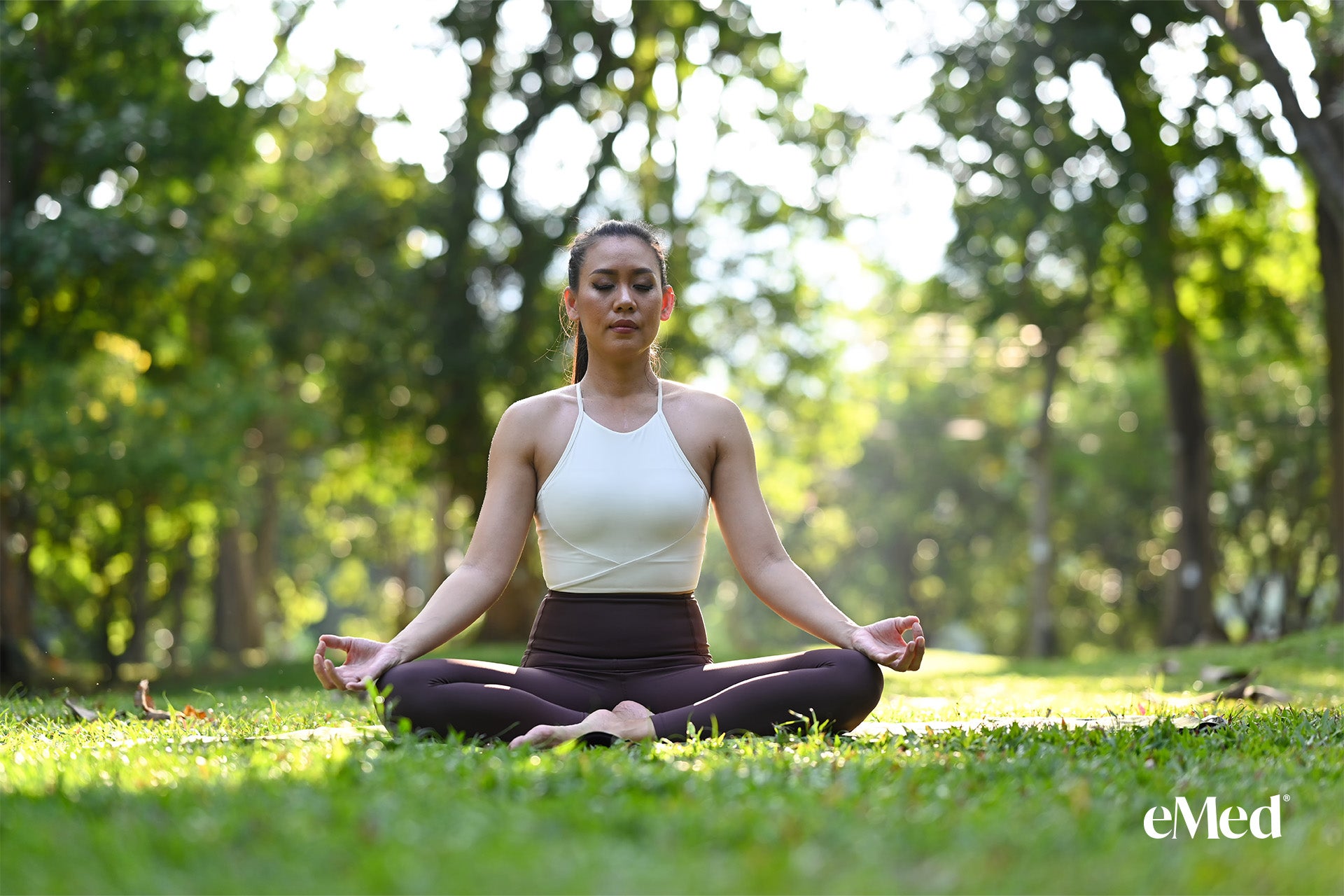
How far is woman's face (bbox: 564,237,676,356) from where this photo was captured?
17.0 feet

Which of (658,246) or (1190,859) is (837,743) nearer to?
(1190,859)

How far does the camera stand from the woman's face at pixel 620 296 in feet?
17.0

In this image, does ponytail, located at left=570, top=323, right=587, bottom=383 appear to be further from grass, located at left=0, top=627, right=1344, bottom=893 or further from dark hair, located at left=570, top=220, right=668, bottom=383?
grass, located at left=0, top=627, right=1344, bottom=893

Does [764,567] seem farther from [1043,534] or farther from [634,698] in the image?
[1043,534]

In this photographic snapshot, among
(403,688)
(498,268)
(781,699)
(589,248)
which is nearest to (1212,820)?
(781,699)

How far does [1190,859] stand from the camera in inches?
111

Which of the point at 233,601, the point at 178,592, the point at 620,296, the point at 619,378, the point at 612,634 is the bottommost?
the point at 178,592

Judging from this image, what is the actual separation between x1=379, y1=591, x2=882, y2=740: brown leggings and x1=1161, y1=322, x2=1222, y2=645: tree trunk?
19098 mm

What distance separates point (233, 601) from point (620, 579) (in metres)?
22.4

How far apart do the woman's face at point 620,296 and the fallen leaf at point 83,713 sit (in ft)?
8.68

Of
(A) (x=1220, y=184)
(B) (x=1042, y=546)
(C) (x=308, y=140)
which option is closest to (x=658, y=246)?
(A) (x=1220, y=184)

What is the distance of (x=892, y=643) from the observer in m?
4.69

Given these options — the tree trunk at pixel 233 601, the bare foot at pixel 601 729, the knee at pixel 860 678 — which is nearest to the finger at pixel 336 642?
the bare foot at pixel 601 729

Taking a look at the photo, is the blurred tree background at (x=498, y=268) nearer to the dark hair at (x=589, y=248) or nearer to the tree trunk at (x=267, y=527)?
the tree trunk at (x=267, y=527)
